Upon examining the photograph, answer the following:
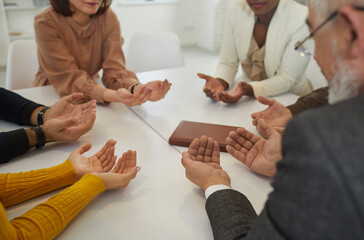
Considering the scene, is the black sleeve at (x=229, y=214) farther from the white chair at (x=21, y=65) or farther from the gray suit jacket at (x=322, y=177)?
the white chair at (x=21, y=65)

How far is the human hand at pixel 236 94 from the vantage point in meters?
1.55

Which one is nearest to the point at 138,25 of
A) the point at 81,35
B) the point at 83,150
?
the point at 81,35

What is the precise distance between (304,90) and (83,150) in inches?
52.9

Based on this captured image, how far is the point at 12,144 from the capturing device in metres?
1.09

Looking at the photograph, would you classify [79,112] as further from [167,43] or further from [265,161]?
[167,43]

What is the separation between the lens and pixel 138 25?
5.23 meters

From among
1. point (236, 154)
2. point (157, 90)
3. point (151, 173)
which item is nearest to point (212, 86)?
point (157, 90)

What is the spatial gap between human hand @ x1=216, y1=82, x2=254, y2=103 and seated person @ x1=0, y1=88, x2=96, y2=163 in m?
0.60

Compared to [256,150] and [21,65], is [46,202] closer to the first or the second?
[256,150]

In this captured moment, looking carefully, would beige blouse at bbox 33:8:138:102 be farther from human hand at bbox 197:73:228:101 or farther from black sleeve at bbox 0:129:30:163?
black sleeve at bbox 0:129:30:163

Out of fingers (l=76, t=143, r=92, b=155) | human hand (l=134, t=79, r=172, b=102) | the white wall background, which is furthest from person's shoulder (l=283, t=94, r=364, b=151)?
the white wall background

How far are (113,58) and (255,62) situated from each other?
0.84 metres

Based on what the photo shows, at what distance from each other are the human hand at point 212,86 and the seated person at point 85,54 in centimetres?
21

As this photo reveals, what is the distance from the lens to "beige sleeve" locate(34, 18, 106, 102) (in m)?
1.63
